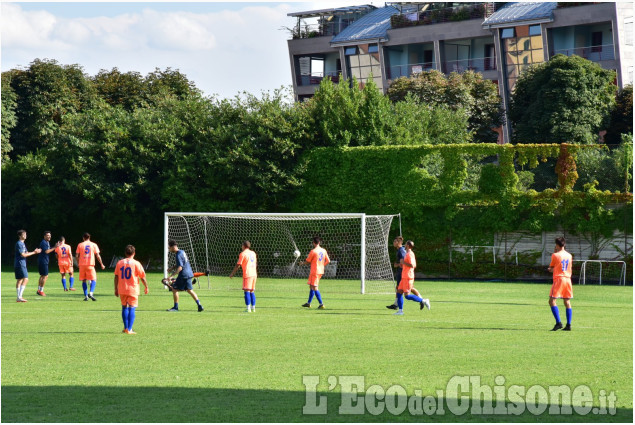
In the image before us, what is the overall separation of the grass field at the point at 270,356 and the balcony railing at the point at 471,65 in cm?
4206

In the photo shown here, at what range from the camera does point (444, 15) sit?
2478 inches

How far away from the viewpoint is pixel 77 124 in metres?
41.2

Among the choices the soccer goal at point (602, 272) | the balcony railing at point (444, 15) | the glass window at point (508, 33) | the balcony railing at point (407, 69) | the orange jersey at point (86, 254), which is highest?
the balcony railing at point (444, 15)

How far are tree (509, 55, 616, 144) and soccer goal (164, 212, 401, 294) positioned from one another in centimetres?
1733

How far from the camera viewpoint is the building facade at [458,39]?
5753 centimetres

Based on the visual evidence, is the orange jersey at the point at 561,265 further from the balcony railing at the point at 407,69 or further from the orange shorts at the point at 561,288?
the balcony railing at the point at 407,69

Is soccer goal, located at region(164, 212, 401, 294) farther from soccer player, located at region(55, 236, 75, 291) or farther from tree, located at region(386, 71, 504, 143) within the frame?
tree, located at region(386, 71, 504, 143)


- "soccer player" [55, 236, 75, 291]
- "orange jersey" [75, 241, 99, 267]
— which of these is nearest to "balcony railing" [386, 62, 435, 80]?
"soccer player" [55, 236, 75, 291]

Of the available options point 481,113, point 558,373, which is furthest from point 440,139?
point 558,373

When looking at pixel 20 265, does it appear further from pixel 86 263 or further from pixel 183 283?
pixel 183 283

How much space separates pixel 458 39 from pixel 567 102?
1455 centimetres

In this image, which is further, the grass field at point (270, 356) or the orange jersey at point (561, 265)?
the orange jersey at point (561, 265)

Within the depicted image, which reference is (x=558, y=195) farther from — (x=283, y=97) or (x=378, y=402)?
(x=378, y=402)

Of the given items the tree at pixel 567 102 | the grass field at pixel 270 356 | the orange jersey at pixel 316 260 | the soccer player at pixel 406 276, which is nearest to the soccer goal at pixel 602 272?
the grass field at pixel 270 356
